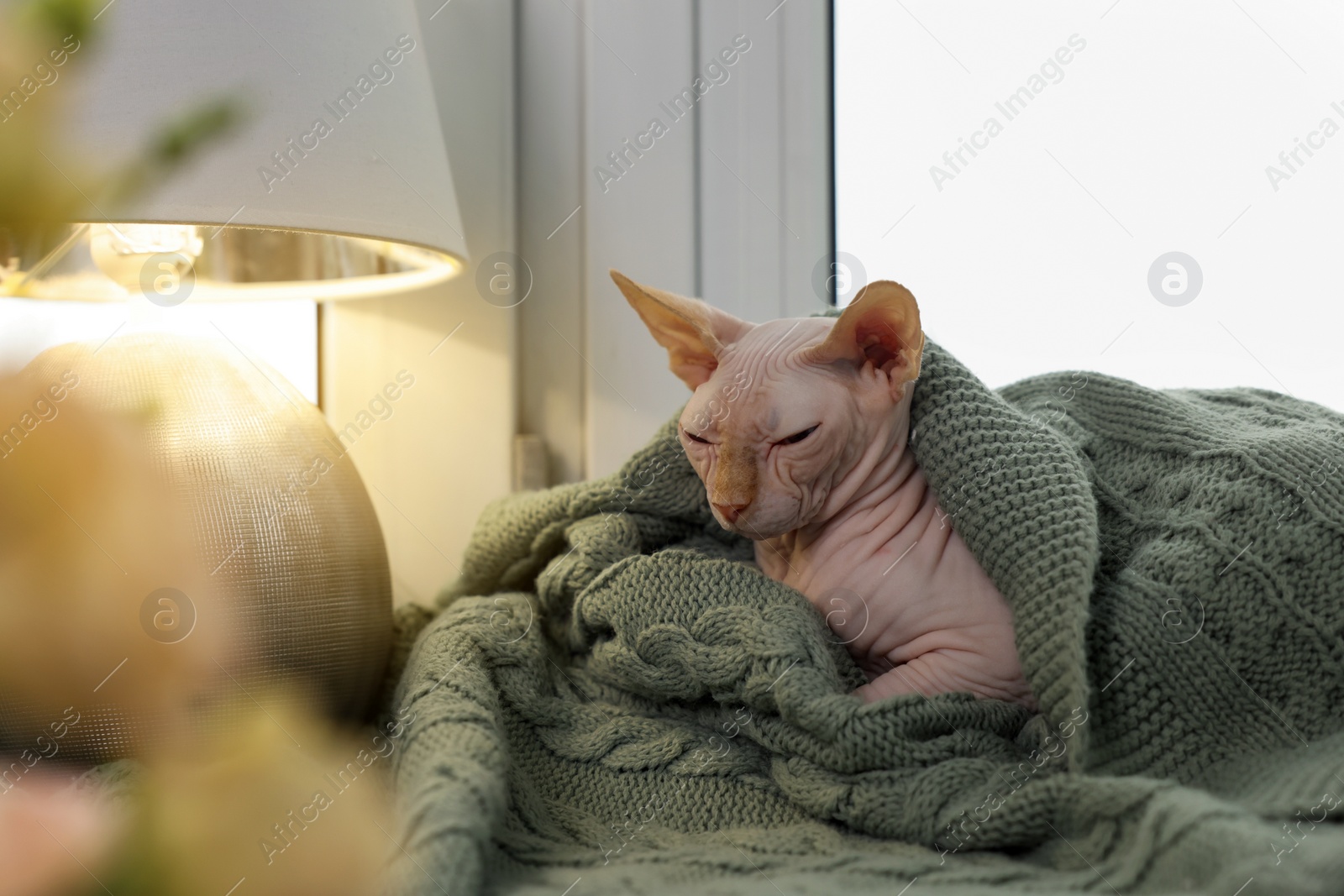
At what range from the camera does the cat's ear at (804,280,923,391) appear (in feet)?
2.30

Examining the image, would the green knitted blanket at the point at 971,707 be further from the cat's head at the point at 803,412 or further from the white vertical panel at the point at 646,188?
the white vertical panel at the point at 646,188

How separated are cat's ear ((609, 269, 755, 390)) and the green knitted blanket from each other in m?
0.16

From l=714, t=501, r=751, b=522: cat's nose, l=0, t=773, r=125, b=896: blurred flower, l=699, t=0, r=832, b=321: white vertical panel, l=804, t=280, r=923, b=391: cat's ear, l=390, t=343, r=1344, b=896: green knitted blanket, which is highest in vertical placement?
l=699, t=0, r=832, b=321: white vertical panel

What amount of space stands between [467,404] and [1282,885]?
1.08 metres

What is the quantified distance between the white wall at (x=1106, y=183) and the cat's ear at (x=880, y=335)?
1.86ft

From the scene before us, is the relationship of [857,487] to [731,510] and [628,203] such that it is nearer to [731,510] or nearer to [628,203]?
[731,510]

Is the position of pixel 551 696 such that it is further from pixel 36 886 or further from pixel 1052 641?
pixel 36 886

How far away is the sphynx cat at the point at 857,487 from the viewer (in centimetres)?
72

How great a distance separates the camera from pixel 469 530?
1328 mm

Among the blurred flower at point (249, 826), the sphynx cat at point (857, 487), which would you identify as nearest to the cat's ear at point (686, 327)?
the sphynx cat at point (857, 487)

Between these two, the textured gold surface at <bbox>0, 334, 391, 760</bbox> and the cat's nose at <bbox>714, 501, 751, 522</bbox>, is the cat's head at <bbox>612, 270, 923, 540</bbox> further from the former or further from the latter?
the textured gold surface at <bbox>0, 334, 391, 760</bbox>

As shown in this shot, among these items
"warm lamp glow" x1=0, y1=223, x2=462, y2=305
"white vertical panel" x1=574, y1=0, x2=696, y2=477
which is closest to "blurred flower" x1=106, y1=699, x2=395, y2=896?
"warm lamp glow" x1=0, y1=223, x2=462, y2=305

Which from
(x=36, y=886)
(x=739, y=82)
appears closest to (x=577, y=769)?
(x=36, y=886)

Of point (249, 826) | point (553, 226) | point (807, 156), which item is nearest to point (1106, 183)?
point (807, 156)
